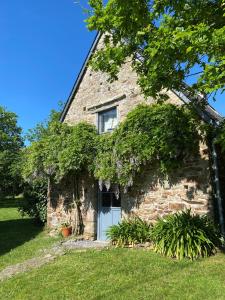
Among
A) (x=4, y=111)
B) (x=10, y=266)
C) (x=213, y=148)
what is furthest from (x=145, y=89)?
(x=4, y=111)

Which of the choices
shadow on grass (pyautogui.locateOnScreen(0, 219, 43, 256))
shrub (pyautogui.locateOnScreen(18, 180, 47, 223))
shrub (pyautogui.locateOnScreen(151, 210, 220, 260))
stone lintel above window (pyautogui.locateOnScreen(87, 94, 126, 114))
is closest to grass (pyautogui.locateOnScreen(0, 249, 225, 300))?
shrub (pyautogui.locateOnScreen(151, 210, 220, 260))

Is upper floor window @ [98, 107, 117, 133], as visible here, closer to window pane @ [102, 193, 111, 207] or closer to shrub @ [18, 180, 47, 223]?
window pane @ [102, 193, 111, 207]

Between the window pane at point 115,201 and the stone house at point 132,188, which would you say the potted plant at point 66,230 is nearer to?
the stone house at point 132,188

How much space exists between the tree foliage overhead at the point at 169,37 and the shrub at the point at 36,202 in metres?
8.54

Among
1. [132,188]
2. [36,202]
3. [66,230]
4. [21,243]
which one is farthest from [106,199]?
[36,202]

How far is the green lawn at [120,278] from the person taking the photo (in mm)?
5363

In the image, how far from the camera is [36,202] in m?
14.4

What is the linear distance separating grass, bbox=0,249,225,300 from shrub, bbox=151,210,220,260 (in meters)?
0.26

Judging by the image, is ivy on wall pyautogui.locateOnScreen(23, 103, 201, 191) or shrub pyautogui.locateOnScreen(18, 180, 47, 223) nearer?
ivy on wall pyautogui.locateOnScreen(23, 103, 201, 191)

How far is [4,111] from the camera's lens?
3497 centimetres

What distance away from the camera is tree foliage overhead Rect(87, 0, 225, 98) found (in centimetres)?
455

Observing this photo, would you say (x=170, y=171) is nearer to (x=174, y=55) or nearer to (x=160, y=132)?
(x=160, y=132)

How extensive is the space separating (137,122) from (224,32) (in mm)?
4434

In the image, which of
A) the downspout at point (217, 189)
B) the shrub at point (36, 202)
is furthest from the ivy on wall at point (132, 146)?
the shrub at point (36, 202)
